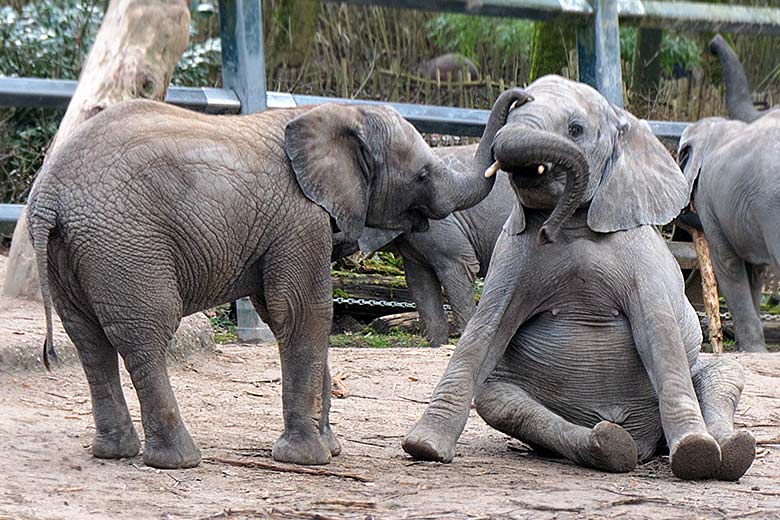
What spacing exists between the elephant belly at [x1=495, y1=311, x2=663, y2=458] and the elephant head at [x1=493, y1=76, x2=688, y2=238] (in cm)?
42

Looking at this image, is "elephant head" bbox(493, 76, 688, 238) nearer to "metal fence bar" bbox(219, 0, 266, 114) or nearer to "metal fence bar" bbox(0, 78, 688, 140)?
"metal fence bar" bbox(0, 78, 688, 140)

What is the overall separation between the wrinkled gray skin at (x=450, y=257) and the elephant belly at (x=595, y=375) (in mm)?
4027

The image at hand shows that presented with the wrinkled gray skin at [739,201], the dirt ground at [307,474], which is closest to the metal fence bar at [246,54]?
the dirt ground at [307,474]

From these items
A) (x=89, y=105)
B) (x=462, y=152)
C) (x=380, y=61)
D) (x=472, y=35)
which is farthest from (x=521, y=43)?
(x=89, y=105)

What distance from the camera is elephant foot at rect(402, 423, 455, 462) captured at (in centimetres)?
543

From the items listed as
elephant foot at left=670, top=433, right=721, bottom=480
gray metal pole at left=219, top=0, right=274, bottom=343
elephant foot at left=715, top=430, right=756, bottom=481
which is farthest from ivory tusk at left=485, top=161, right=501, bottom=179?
gray metal pole at left=219, top=0, right=274, bottom=343

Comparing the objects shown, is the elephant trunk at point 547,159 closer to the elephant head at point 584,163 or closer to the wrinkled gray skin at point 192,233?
the elephant head at point 584,163

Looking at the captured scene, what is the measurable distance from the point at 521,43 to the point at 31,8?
16.0 ft

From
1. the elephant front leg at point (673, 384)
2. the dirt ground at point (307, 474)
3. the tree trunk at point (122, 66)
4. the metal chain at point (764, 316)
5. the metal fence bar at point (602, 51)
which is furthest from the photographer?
the metal chain at point (764, 316)

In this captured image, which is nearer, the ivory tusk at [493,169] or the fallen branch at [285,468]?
the fallen branch at [285,468]

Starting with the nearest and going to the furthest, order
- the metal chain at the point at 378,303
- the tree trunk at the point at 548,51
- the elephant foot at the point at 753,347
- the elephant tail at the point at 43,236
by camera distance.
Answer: the elephant tail at the point at 43,236, the elephant foot at the point at 753,347, the metal chain at the point at 378,303, the tree trunk at the point at 548,51

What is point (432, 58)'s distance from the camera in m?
14.4

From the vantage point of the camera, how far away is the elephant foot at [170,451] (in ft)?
16.6

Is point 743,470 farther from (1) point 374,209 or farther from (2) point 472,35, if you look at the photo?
(2) point 472,35
